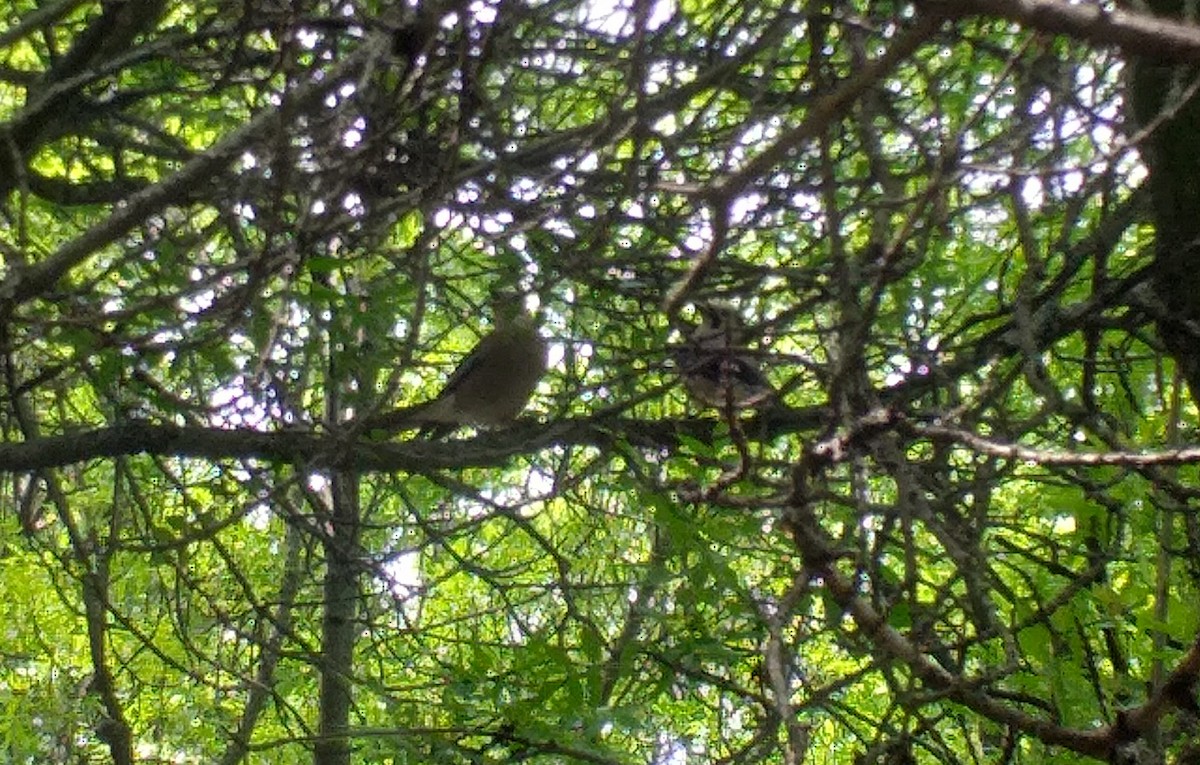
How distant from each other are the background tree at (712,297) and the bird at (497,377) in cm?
21

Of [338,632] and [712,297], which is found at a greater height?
[338,632]

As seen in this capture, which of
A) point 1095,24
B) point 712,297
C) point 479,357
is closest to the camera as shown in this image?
point 1095,24

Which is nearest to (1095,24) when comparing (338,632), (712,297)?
(712,297)

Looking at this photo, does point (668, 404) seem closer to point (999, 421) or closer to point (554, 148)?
point (554, 148)

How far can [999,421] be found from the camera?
2.33 metres

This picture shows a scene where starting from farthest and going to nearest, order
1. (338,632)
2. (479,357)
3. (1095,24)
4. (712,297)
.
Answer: (338,632)
(479,357)
(712,297)
(1095,24)

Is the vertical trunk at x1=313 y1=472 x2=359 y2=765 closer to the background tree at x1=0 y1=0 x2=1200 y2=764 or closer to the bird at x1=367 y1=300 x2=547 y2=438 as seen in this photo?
the background tree at x1=0 y1=0 x2=1200 y2=764

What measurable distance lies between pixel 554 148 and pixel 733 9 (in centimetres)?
56

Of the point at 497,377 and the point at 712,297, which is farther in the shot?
the point at 497,377

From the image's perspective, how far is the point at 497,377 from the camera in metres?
3.95

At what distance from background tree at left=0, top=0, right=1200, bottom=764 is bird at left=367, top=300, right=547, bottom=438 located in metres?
0.21

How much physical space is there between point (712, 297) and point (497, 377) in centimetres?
174

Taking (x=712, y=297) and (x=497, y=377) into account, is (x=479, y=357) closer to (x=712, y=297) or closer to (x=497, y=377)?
(x=497, y=377)

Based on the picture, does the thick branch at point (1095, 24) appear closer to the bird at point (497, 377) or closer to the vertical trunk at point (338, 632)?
the bird at point (497, 377)
